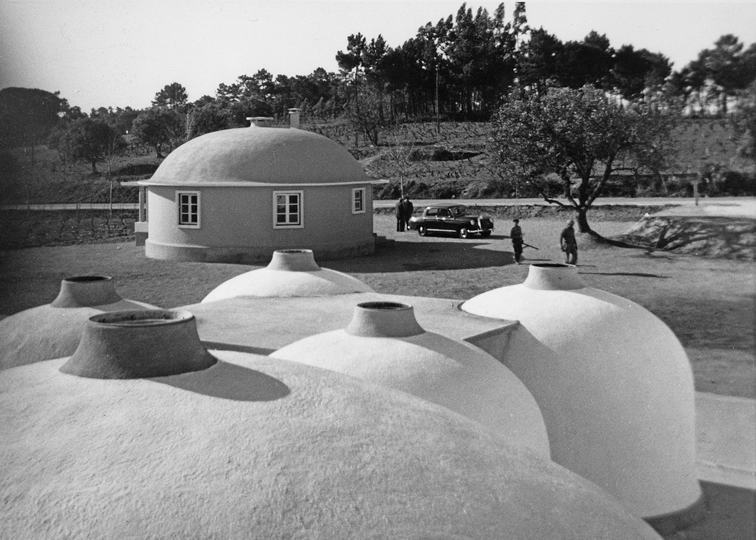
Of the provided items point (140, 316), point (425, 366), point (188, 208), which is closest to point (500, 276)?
point (188, 208)

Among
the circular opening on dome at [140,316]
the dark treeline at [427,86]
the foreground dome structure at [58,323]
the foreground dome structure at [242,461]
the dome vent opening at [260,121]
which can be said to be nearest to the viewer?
the foreground dome structure at [242,461]

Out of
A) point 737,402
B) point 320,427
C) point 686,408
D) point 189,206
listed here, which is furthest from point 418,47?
point 320,427

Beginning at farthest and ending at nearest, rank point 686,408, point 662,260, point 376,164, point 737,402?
1. point 376,164
2. point 662,260
3. point 737,402
4. point 686,408

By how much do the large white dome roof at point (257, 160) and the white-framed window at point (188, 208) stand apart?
292mm

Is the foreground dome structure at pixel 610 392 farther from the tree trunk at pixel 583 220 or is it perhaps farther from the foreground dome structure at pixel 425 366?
the tree trunk at pixel 583 220

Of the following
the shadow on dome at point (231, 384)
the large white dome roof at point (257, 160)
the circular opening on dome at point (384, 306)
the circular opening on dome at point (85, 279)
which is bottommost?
the circular opening on dome at point (85, 279)

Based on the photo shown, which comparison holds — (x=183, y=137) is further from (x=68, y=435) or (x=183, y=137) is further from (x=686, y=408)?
(x=68, y=435)

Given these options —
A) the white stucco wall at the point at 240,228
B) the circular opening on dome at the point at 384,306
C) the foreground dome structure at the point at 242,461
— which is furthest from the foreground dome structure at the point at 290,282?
the foreground dome structure at the point at 242,461

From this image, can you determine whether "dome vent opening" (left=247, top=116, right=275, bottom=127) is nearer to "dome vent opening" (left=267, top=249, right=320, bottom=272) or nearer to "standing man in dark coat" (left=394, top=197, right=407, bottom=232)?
"standing man in dark coat" (left=394, top=197, right=407, bottom=232)

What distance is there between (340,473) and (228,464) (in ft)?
1.45

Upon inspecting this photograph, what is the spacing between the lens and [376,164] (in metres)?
23.0

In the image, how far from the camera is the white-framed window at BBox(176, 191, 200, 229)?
60.3 feet

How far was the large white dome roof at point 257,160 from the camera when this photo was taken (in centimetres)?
1867

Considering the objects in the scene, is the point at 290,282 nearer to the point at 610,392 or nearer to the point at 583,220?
the point at 610,392
